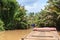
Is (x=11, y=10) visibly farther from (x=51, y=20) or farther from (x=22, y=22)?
(x=51, y=20)

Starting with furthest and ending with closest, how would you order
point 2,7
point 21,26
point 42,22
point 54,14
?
point 21,26
point 2,7
point 42,22
point 54,14

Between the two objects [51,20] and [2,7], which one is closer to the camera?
[51,20]

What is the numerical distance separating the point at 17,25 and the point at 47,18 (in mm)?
10437

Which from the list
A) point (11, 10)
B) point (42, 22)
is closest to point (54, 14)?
point (42, 22)

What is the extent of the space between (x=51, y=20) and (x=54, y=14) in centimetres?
108

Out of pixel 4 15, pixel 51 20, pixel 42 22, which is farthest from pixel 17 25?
pixel 51 20

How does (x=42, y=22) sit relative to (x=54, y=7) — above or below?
below

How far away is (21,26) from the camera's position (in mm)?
38188

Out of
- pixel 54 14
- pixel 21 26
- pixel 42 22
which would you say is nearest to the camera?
pixel 54 14

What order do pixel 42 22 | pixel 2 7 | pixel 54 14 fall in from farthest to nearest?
pixel 2 7 < pixel 42 22 < pixel 54 14

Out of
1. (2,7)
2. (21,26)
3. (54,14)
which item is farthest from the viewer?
(21,26)

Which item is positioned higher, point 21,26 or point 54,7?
point 54,7

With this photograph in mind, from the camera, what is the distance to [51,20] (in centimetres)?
2941

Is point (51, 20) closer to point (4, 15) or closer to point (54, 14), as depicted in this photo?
point (54, 14)
